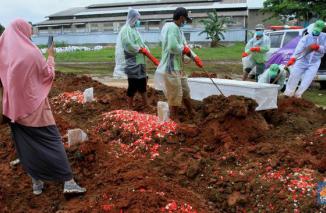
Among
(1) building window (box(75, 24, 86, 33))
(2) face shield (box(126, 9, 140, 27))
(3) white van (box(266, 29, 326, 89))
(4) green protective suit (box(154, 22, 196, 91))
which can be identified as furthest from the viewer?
(1) building window (box(75, 24, 86, 33))

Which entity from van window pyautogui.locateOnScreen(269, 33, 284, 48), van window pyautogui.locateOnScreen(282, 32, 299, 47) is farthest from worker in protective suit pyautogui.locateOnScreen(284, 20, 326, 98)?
van window pyautogui.locateOnScreen(269, 33, 284, 48)

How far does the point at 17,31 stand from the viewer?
3600mm

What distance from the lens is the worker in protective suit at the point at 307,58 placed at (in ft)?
27.2

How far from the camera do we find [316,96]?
34.0ft

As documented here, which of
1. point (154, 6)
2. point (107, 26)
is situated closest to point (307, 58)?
point (107, 26)

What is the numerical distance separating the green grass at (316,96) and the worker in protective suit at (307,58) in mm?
889

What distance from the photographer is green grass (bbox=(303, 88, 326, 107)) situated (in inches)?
370

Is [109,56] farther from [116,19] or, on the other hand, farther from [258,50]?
[116,19]

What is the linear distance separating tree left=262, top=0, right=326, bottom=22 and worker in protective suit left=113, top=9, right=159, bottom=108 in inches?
431

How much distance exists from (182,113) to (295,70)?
122 inches

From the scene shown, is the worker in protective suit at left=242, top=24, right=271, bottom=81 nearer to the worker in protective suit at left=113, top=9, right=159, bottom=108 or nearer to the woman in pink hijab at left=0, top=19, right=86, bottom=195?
the worker in protective suit at left=113, top=9, right=159, bottom=108

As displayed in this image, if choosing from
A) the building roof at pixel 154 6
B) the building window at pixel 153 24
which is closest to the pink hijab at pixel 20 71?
the building window at pixel 153 24

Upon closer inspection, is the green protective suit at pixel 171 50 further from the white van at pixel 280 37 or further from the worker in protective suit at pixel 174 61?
the white van at pixel 280 37

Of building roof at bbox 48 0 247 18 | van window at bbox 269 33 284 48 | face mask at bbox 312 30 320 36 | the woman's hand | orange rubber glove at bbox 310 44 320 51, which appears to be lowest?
van window at bbox 269 33 284 48
